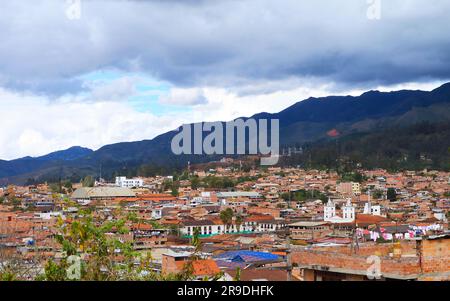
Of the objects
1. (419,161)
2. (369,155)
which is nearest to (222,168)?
(369,155)

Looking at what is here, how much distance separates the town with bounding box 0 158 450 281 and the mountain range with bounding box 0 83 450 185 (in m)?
26.7

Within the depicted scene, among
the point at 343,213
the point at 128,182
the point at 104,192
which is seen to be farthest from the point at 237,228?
the point at 128,182

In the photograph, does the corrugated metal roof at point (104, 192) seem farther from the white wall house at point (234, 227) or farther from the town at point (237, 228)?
the white wall house at point (234, 227)

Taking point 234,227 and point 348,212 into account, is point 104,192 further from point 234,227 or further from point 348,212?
point 348,212

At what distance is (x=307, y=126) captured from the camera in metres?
128

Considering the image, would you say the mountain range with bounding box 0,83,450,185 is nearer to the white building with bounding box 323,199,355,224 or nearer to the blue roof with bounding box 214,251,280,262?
the white building with bounding box 323,199,355,224

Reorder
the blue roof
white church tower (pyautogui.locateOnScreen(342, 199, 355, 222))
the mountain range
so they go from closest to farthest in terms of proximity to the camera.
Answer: the blue roof < white church tower (pyautogui.locateOnScreen(342, 199, 355, 222)) < the mountain range

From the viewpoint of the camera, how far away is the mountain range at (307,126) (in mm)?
100500

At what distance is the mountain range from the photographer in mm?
100500

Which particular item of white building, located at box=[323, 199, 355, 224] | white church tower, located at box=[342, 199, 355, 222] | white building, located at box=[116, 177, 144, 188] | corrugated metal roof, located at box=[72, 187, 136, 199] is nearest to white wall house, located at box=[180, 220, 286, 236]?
Answer: white building, located at box=[323, 199, 355, 224]

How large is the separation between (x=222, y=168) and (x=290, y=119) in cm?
7091

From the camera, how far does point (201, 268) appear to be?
8047 mm

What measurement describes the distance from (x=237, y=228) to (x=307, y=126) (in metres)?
94.3

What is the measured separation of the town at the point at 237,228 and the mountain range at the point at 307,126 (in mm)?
26668
